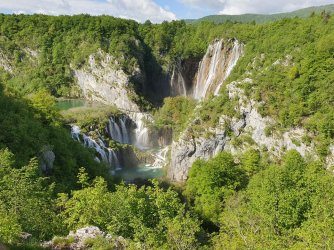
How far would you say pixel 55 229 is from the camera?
15.6 meters

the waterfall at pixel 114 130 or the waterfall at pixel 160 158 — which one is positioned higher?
the waterfall at pixel 114 130

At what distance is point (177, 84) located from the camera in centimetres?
7625

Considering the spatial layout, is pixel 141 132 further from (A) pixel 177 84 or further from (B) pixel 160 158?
(A) pixel 177 84

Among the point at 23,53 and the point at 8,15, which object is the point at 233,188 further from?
the point at 8,15

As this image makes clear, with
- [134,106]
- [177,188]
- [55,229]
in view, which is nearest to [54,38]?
[134,106]

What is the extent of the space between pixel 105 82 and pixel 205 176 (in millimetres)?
48180

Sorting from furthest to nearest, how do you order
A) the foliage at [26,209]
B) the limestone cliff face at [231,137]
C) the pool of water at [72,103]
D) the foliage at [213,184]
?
1. the pool of water at [72,103]
2. the limestone cliff face at [231,137]
3. the foliage at [213,184]
4. the foliage at [26,209]

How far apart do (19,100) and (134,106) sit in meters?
36.7

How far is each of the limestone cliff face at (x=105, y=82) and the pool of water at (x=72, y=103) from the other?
8.18ft

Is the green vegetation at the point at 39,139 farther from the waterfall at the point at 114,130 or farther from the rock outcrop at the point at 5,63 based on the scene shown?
the rock outcrop at the point at 5,63

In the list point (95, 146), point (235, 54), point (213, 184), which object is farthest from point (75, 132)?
point (235, 54)

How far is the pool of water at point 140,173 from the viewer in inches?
1682

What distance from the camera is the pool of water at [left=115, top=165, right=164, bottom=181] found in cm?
4272

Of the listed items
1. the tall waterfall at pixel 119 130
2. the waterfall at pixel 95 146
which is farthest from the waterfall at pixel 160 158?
the waterfall at pixel 95 146
